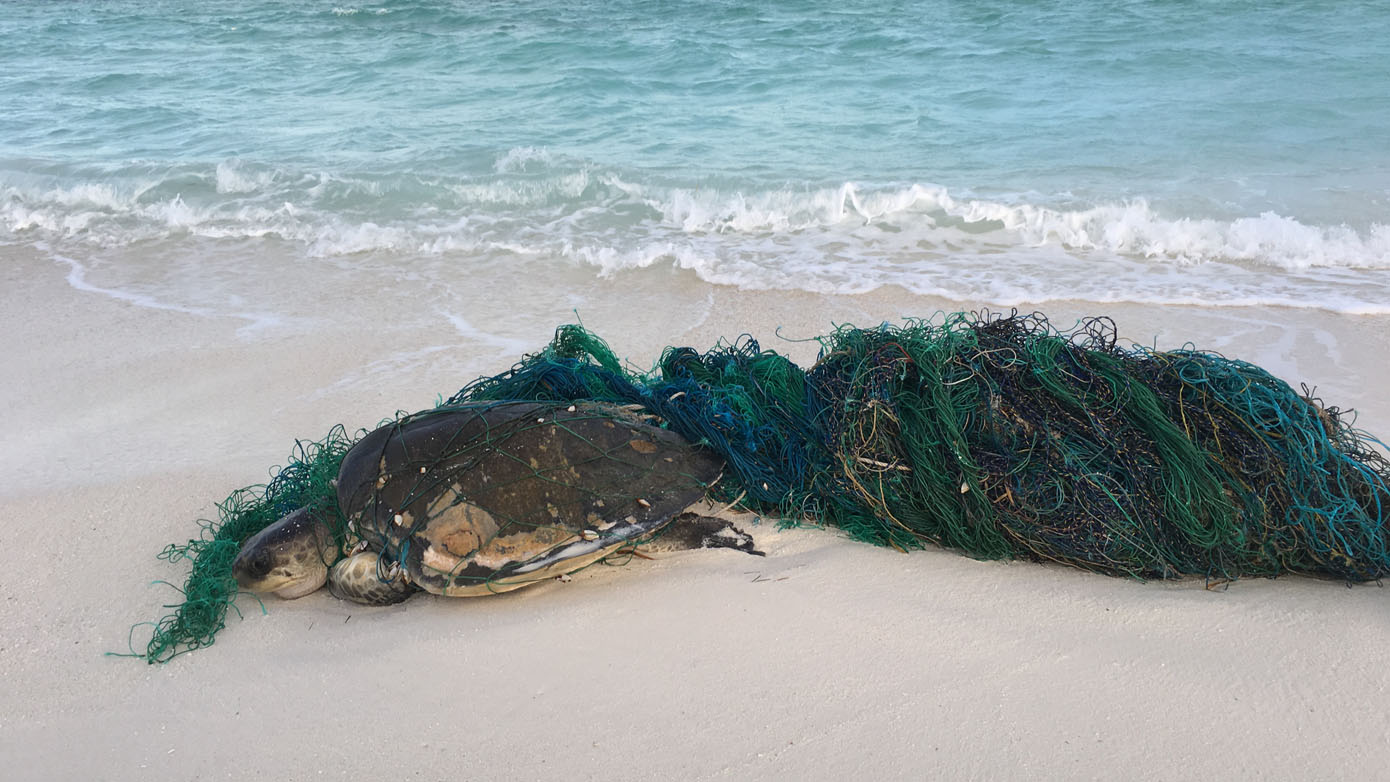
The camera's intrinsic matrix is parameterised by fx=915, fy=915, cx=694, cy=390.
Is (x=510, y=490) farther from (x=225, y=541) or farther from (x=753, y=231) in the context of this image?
(x=753, y=231)

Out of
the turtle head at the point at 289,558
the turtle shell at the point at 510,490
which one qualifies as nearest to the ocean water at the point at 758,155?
the turtle shell at the point at 510,490

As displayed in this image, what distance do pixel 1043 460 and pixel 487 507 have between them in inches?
67.3

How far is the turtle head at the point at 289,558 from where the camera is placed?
9.59 ft

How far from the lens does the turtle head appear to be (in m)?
2.92

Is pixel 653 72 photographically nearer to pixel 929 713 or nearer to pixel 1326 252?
pixel 1326 252

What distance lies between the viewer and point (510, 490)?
113 inches

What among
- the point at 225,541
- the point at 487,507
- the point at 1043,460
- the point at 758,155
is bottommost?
the point at 225,541

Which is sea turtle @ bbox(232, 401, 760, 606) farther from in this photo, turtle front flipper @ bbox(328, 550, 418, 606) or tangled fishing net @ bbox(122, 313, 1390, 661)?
tangled fishing net @ bbox(122, 313, 1390, 661)

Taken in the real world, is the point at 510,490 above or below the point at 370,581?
above

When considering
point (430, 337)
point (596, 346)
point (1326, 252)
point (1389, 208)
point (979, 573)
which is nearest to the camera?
point (979, 573)

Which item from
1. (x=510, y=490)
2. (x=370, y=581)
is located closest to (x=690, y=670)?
(x=510, y=490)

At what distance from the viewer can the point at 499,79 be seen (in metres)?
12.0

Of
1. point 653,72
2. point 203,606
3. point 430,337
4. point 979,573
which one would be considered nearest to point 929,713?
point 979,573

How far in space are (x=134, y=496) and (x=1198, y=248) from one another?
20.6 ft
